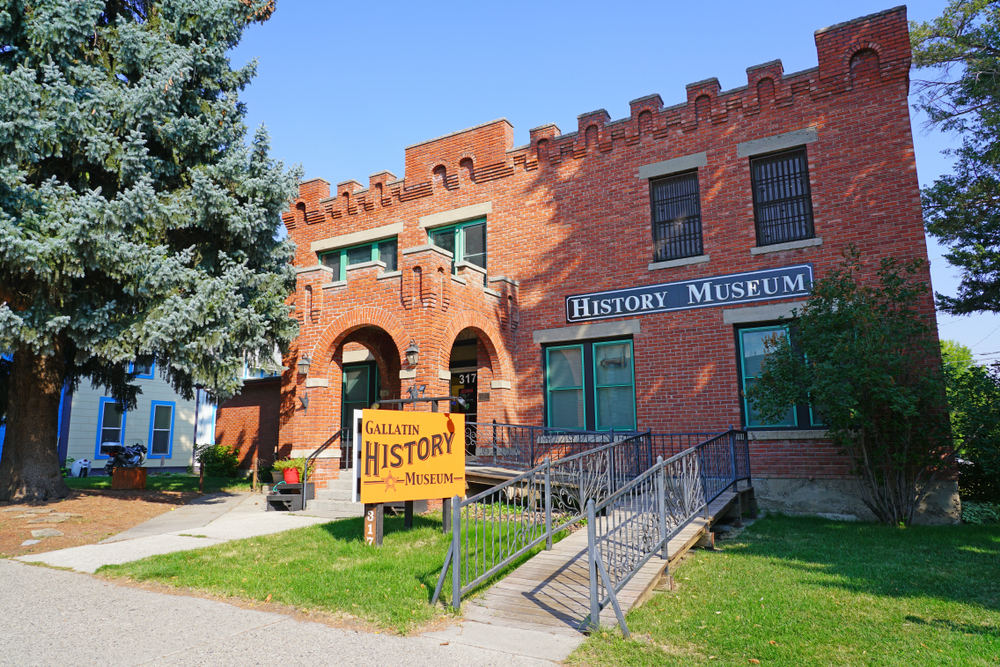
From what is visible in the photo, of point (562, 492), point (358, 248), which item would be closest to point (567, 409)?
point (562, 492)

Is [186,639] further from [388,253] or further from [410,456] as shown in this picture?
[388,253]

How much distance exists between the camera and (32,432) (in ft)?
42.7

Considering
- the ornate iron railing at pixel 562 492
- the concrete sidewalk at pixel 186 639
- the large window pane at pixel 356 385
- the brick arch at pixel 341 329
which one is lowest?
the concrete sidewalk at pixel 186 639

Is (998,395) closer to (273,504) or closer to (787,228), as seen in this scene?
(787,228)

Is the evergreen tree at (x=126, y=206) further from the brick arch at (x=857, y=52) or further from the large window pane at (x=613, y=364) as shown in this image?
the brick arch at (x=857, y=52)

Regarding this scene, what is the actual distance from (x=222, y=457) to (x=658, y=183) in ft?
53.1

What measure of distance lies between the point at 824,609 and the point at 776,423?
22.4 feet

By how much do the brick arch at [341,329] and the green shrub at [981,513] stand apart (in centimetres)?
1084

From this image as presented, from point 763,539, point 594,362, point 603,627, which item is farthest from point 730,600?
point 594,362

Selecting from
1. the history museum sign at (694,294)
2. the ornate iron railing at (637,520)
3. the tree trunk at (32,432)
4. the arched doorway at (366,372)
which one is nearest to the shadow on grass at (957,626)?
the ornate iron railing at (637,520)

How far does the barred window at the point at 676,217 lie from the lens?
13.9m

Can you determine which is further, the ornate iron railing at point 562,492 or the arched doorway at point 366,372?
the arched doorway at point 366,372

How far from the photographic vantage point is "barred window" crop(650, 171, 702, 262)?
45.7 feet

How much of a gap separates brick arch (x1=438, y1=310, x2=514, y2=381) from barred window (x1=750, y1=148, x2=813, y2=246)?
5.98 meters
